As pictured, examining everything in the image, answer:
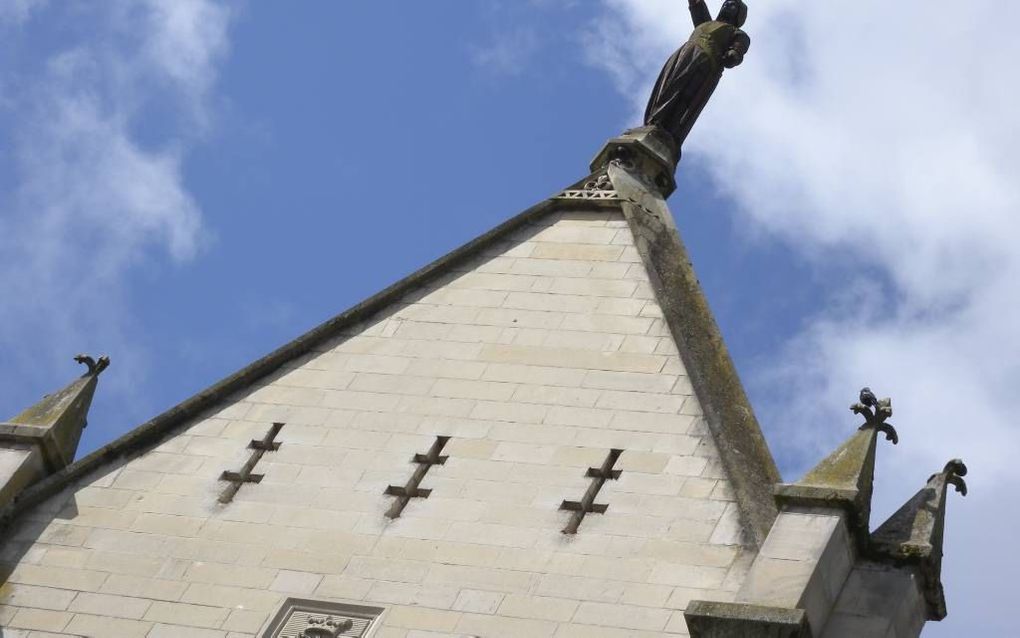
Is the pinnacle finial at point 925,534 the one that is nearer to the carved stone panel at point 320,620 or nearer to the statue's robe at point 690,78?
the carved stone panel at point 320,620

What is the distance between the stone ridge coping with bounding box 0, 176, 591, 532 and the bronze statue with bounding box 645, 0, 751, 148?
1574 mm

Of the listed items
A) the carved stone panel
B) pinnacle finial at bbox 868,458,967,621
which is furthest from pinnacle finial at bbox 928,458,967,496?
the carved stone panel

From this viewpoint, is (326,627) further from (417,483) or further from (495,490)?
(495,490)

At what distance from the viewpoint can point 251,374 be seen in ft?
65.7

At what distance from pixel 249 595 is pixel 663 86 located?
24.0ft

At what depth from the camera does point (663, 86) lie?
2250 centimetres

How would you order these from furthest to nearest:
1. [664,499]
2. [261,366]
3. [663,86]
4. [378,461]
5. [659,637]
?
1. [663,86]
2. [261,366]
3. [378,461]
4. [664,499]
5. [659,637]

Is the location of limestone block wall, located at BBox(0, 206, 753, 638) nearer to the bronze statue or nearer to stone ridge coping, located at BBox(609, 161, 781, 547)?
stone ridge coping, located at BBox(609, 161, 781, 547)

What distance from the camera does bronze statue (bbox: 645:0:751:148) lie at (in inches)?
878

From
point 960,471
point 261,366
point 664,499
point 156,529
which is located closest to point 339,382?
point 261,366

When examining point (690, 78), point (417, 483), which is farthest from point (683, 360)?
point (690, 78)

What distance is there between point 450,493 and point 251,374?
2.80 meters

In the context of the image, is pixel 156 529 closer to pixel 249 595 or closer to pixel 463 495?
pixel 249 595

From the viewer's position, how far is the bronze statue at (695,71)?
878 inches
